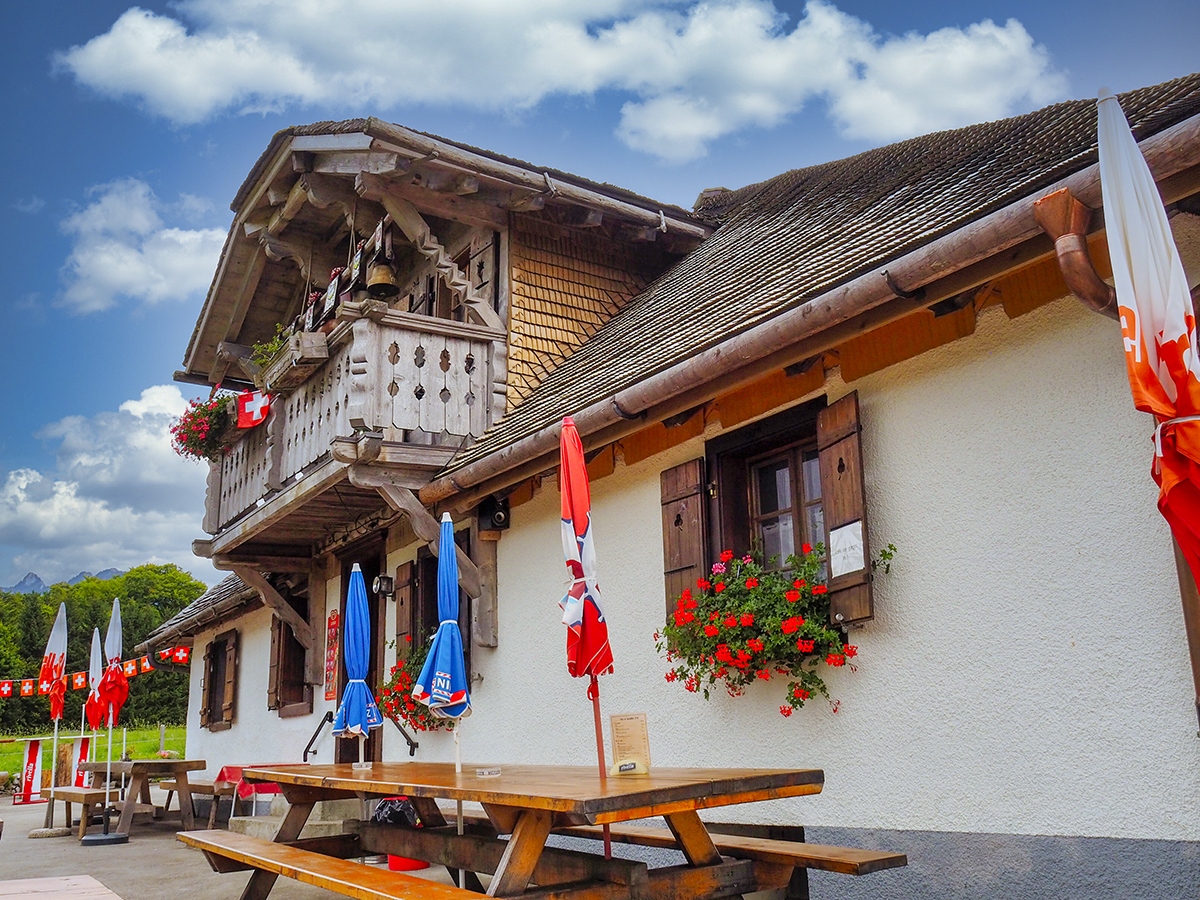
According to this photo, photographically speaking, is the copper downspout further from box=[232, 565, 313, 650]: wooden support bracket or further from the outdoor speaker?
box=[232, 565, 313, 650]: wooden support bracket

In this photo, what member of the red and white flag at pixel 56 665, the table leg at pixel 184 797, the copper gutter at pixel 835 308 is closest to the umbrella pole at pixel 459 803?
the copper gutter at pixel 835 308

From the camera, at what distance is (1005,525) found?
5129 millimetres

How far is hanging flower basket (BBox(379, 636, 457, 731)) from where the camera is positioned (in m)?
9.49

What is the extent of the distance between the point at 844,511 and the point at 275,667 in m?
9.22

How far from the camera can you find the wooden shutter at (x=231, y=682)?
48.3 feet

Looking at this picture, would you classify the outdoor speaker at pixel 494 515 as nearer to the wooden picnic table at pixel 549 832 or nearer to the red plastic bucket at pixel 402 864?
the red plastic bucket at pixel 402 864

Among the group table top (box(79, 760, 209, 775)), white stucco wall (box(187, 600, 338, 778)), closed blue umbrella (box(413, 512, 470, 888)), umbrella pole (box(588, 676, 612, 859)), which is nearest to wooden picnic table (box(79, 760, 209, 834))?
table top (box(79, 760, 209, 775))

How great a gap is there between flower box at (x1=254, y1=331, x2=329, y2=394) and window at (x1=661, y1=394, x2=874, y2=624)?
383cm

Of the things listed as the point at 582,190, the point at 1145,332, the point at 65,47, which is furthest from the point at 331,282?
the point at 65,47

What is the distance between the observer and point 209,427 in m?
12.1

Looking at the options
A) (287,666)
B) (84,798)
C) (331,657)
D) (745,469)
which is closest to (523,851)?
(745,469)

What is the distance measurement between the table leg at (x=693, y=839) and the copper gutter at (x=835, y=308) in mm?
2515

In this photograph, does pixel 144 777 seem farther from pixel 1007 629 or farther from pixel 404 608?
pixel 1007 629

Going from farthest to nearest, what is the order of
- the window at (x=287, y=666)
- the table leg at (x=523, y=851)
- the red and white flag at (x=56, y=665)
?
the red and white flag at (x=56, y=665), the window at (x=287, y=666), the table leg at (x=523, y=851)
